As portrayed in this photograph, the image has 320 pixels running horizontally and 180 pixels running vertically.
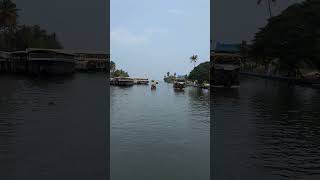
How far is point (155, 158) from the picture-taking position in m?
19.8

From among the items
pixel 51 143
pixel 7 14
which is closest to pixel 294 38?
pixel 7 14

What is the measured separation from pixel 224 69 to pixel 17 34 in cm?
3531

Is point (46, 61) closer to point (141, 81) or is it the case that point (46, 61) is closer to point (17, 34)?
point (17, 34)

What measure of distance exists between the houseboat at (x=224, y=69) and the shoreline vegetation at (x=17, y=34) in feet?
101

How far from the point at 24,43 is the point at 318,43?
156 feet

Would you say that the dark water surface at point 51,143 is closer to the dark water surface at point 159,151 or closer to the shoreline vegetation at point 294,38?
the dark water surface at point 159,151

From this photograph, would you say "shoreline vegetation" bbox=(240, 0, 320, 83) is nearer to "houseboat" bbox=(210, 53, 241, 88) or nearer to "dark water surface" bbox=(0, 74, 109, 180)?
"houseboat" bbox=(210, 53, 241, 88)

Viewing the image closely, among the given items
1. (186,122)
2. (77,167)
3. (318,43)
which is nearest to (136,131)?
(186,122)

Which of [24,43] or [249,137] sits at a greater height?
[24,43]

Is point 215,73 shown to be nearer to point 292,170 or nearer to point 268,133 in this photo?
point 268,133

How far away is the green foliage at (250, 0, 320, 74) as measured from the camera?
61.6m

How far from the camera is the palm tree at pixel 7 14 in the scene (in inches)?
2997

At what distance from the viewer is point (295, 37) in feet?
211

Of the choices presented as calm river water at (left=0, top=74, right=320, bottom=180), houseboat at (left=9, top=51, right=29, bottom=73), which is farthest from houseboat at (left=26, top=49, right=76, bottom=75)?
calm river water at (left=0, top=74, right=320, bottom=180)
